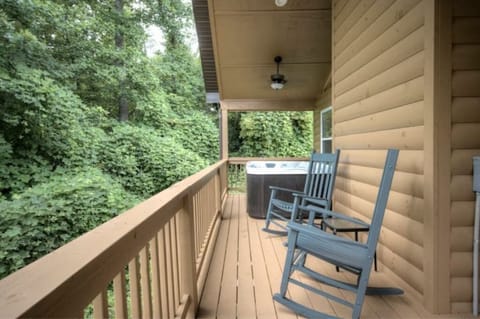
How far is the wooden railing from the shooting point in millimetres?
545

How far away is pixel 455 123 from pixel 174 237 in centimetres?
181

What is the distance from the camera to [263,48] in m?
4.74

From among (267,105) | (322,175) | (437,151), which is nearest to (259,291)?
(437,151)

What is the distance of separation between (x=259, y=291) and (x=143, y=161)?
24.9 ft

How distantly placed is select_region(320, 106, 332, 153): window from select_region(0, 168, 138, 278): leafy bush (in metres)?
4.65

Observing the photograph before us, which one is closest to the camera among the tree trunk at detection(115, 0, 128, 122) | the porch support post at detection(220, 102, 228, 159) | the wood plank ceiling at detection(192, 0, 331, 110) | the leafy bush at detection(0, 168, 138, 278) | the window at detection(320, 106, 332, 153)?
the wood plank ceiling at detection(192, 0, 331, 110)

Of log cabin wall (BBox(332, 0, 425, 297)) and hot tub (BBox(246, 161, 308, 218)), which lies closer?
log cabin wall (BBox(332, 0, 425, 297))

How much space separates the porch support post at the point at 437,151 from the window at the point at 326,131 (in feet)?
13.1

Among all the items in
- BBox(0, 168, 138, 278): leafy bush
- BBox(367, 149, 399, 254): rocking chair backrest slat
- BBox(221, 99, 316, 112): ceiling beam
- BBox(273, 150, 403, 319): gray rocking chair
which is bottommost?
BBox(0, 168, 138, 278): leafy bush

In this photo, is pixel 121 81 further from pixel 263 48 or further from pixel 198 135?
pixel 263 48

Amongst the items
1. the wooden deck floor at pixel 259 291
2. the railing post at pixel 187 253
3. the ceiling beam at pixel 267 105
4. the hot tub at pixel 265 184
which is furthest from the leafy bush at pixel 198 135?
the railing post at pixel 187 253

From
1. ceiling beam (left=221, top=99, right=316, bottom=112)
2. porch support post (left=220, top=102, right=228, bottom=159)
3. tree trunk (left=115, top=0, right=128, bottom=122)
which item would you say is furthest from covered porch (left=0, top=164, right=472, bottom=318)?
tree trunk (left=115, top=0, right=128, bottom=122)

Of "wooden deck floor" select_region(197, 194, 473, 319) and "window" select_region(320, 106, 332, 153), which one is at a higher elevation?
"window" select_region(320, 106, 332, 153)

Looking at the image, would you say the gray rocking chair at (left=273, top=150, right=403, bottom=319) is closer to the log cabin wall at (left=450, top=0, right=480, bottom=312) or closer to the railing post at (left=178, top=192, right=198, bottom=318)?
the log cabin wall at (left=450, top=0, right=480, bottom=312)
